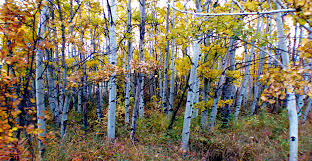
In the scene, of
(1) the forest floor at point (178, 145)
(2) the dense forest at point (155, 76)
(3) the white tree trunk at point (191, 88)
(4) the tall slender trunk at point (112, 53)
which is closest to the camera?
(2) the dense forest at point (155, 76)

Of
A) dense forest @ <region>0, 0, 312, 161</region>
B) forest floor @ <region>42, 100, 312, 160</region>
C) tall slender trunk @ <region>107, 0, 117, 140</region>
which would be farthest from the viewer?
tall slender trunk @ <region>107, 0, 117, 140</region>

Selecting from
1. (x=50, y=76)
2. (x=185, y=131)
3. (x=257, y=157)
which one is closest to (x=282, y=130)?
(x=257, y=157)

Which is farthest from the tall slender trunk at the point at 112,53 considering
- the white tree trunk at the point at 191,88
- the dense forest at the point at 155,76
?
the white tree trunk at the point at 191,88

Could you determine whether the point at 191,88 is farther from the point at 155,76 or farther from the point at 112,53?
the point at 112,53

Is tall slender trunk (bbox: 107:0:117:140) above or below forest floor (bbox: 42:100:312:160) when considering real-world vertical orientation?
above

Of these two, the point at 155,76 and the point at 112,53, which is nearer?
the point at 155,76

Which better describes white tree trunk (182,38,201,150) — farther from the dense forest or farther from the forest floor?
the forest floor

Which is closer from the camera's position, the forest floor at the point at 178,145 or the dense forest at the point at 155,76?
the dense forest at the point at 155,76

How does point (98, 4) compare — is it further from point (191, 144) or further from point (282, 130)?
point (282, 130)

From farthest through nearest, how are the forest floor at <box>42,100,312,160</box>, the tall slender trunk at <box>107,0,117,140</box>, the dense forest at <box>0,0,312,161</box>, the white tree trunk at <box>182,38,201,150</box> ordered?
1. the tall slender trunk at <box>107,0,117,140</box>
2. the white tree trunk at <box>182,38,201,150</box>
3. the forest floor at <box>42,100,312,160</box>
4. the dense forest at <box>0,0,312,161</box>

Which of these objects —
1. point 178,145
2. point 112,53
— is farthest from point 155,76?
point 178,145

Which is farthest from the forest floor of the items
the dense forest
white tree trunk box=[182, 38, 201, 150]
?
white tree trunk box=[182, 38, 201, 150]

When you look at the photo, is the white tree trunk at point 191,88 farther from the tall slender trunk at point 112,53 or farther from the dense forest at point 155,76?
the tall slender trunk at point 112,53

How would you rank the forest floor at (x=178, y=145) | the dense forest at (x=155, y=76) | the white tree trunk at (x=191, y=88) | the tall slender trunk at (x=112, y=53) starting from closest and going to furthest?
1. the dense forest at (x=155, y=76)
2. the forest floor at (x=178, y=145)
3. the white tree trunk at (x=191, y=88)
4. the tall slender trunk at (x=112, y=53)
